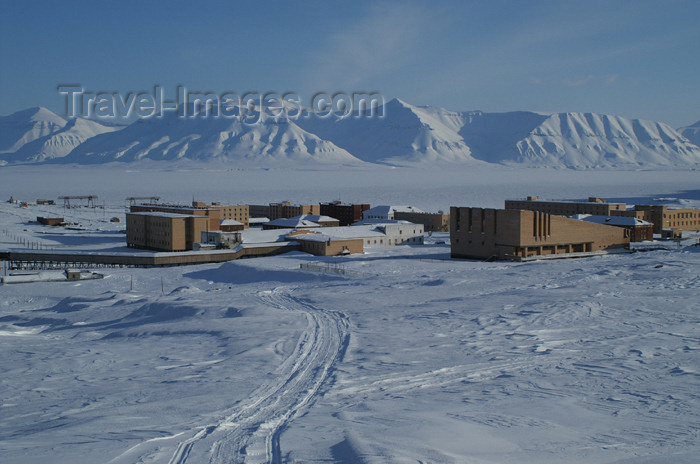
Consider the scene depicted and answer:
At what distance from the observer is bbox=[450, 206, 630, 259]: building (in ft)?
102

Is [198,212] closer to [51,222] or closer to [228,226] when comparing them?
[228,226]

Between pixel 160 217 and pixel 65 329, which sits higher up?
pixel 160 217

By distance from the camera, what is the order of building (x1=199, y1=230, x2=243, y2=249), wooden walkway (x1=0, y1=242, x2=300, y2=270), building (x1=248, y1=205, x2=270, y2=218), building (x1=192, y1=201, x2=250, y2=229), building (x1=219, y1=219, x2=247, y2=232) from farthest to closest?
building (x1=248, y1=205, x2=270, y2=218), building (x1=192, y1=201, x2=250, y2=229), building (x1=219, y1=219, x2=247, y2=232), building (x1=199, y1=230, x2=243, y2=249), wooden walkway (x1=0, y1=242, x2=300, y2=270)

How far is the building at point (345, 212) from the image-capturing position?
58.3 metres

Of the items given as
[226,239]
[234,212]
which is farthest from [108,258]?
[234,212]

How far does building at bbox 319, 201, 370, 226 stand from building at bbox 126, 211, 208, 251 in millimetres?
20169

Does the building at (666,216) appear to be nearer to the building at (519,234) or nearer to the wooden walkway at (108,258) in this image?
the building at (519,234)

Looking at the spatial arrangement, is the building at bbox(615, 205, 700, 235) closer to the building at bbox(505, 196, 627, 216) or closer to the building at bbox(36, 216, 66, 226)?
the building at bbox(505, 196, 627, 216)

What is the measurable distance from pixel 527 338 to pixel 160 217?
29301 millimetres

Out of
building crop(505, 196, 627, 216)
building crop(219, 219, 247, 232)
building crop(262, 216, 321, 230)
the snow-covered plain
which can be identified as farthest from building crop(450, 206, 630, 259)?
building crop(505, 196, 627, 216)

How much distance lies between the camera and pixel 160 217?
3916 centimetres

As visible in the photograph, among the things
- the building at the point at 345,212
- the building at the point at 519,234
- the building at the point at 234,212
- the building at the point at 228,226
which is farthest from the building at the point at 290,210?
the building at the point at 519,234

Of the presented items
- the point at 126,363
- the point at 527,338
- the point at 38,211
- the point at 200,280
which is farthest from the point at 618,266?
the point at 38,211

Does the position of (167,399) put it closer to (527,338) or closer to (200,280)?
(527,338)
